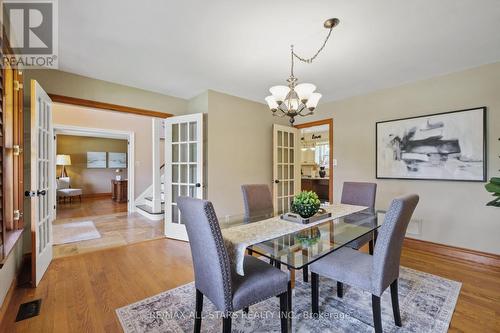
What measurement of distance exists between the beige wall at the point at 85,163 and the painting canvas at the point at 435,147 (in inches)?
341

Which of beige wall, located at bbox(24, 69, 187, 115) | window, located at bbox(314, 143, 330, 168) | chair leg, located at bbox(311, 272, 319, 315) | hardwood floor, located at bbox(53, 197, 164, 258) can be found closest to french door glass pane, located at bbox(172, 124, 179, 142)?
beige wall, located at bbox(24, 69, 187, 115)

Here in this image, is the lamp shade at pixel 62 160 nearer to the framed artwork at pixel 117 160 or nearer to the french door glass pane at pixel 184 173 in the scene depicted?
the framed artwork at pixel 117 160

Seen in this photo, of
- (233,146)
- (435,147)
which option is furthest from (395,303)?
(233,146)

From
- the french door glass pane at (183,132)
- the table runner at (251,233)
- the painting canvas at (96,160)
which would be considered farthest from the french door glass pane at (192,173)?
the painting canvas at (96,160)

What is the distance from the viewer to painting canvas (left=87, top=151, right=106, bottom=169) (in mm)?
8008

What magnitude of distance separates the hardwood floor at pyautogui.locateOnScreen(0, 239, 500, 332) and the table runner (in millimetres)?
1001

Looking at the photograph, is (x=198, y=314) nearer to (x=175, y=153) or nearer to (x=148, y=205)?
(x=175, y=153)

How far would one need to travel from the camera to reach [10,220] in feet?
7.06

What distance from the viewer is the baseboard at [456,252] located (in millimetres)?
2604

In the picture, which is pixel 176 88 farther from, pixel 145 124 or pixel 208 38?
pixel 145 124

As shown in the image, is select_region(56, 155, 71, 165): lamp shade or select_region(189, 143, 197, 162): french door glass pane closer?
select_region(189, 143, 197, 162): french door glass pane

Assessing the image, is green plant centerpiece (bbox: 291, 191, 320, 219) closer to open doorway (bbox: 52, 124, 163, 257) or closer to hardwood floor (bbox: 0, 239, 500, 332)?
hardwood floor (bbox: 0, 239, 500, 332)

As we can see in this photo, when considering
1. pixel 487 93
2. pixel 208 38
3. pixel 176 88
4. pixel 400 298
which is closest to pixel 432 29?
pixel 487 93

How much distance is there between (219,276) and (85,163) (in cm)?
880
